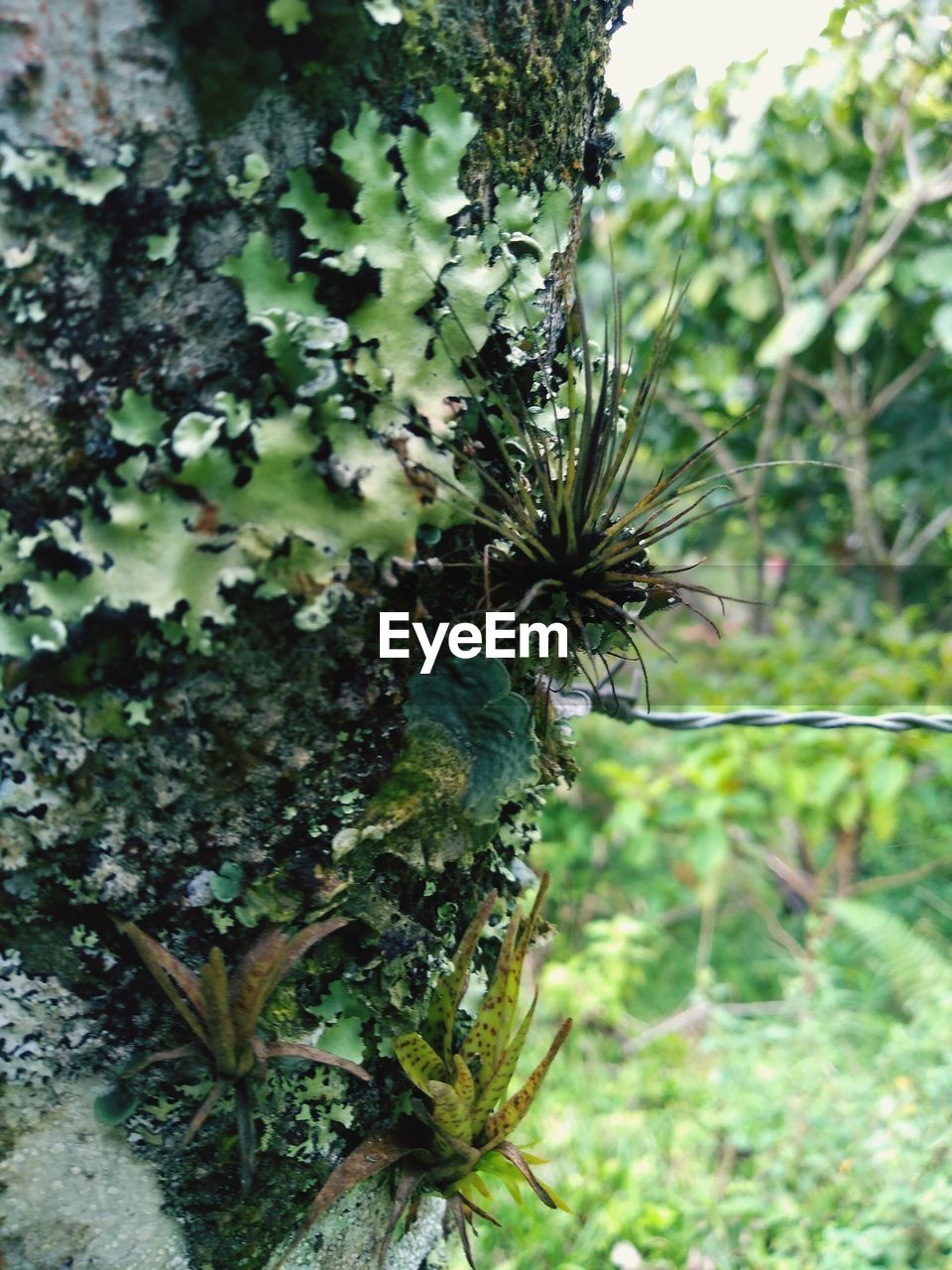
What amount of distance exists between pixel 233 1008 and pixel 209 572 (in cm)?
26

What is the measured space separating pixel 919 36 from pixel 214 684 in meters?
2.86

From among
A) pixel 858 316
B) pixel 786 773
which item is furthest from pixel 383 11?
pixel 858 316

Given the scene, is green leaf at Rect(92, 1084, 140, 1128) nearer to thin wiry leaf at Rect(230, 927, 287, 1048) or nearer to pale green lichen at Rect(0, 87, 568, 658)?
thin wiry leaf at Rect(230, 927, 287, 1048)

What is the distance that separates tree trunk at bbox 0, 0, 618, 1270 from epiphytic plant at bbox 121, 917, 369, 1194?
0.02 meters

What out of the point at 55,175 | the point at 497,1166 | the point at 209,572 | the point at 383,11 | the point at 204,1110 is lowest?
the point at 497,1166

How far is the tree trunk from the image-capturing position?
1.82 feet

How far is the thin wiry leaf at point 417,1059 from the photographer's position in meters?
0.66

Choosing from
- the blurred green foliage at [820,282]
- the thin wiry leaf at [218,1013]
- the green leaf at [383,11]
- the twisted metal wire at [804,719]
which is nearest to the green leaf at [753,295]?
the blurred green foliage at [820,282]

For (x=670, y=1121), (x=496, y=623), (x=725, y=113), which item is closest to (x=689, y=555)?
(x=725, y=113)

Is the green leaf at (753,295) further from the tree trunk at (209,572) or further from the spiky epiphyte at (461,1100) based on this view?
the spiky epiphyte at (461,1100)

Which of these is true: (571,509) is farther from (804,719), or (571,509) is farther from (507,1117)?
(804,719)

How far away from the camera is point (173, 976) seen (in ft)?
1.96

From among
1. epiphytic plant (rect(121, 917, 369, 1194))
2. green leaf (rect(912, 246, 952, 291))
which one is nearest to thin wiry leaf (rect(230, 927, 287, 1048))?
epiphytic plant (rect(121, 917, 369, 1194))

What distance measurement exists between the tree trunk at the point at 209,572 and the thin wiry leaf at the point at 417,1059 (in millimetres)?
23
